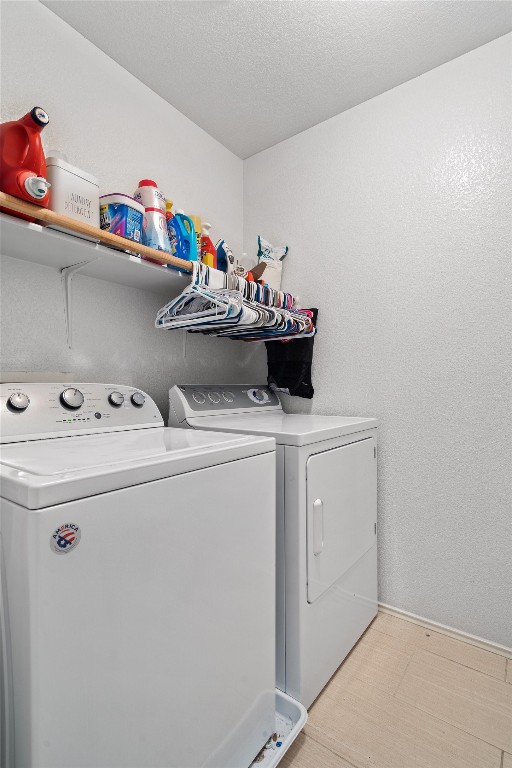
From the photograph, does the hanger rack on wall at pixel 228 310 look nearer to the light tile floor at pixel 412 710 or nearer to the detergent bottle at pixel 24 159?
Result: the detergent bottle at pixel 24 159

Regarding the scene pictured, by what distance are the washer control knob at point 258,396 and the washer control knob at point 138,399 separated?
692 millimetres

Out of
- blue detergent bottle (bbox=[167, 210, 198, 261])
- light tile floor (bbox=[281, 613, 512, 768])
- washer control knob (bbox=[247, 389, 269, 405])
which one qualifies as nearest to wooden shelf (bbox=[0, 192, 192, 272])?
blue detergent bottle (bbox=[167, 210, 198, 261])

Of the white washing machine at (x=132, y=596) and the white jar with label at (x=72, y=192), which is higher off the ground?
the white jar with label at (x=72, y=192)

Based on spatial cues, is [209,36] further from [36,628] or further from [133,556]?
[36,628]

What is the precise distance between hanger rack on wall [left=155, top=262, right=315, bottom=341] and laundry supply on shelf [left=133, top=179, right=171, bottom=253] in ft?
0.53

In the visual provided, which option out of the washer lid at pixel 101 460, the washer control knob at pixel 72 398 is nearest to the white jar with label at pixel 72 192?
the washer control knob at pixel 72 398

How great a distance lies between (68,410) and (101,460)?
0.55 meters

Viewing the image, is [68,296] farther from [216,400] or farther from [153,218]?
[216,400]

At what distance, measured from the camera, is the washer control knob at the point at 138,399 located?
1.58 metres

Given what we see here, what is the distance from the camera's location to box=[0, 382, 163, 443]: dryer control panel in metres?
1.22

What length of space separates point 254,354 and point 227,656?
175 centimetres

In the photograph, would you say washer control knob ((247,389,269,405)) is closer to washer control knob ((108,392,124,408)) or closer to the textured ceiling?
washer control knob ((108,392,124,408))

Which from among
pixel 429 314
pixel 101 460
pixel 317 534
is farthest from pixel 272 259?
pixel 101 460

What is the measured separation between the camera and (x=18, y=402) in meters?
1.23
